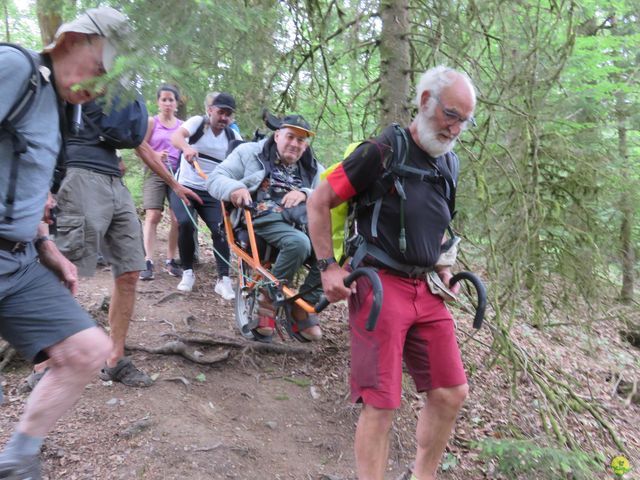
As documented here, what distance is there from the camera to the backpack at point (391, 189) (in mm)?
2803

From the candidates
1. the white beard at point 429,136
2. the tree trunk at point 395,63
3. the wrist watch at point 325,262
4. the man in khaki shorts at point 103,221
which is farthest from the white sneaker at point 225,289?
the white beard at point 429,136

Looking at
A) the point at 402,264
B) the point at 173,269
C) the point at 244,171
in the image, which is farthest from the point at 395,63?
the point at 173,269

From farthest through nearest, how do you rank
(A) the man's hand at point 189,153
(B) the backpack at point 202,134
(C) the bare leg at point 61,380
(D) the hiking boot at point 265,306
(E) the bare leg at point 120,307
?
(B) the backpack at point 202,134
(A) the man's hand at point 189,153
(D) the hiking boot at point 265,306
(E) the bare leg at point 120,307
(C) the bare leg at point 61,380

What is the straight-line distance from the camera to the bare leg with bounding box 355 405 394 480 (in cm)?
277

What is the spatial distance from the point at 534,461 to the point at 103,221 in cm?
344

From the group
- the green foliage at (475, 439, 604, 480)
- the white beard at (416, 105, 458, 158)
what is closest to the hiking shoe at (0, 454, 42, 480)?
the white beard at (416, 105, 458, 158)

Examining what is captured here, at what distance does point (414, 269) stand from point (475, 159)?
1.81 meters

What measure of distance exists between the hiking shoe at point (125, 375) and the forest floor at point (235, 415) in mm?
55

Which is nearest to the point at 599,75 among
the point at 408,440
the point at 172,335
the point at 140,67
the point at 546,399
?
the point at 546,399

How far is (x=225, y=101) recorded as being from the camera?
5.22m

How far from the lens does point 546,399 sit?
174 inches

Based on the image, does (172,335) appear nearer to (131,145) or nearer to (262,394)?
(262,394)

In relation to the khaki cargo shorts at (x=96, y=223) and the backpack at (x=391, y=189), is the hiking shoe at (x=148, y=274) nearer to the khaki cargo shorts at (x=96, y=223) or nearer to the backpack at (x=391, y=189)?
the khaki cargo shorts at (x=96, y=223)

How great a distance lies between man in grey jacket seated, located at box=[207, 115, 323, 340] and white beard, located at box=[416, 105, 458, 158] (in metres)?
1.77
